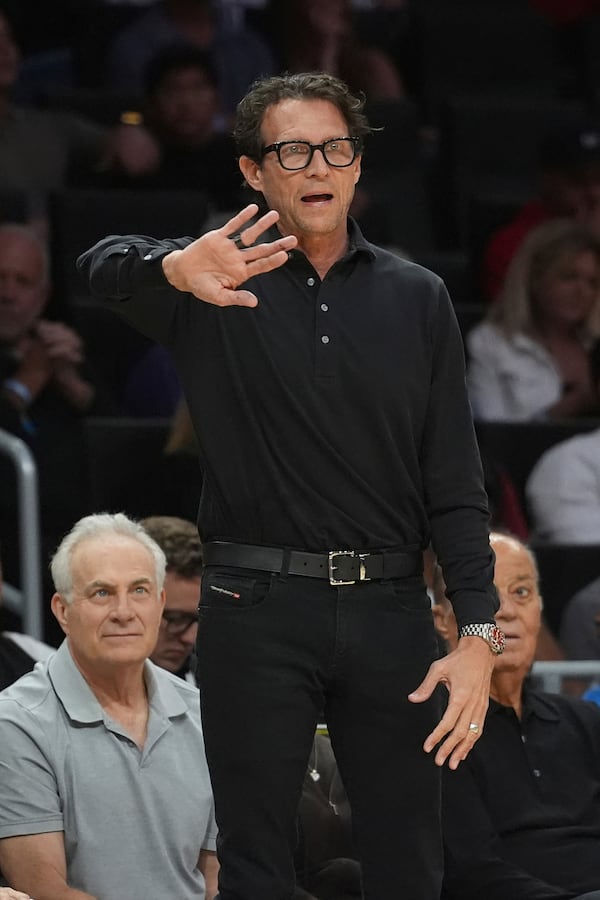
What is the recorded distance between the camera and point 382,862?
205cm

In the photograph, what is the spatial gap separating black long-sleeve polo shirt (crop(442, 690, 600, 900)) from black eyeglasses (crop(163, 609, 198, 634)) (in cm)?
69

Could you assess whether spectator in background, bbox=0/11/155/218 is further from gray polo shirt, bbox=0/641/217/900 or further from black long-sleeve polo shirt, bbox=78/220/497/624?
black long-sleeve polo shirt, bbox=78/220/497/624

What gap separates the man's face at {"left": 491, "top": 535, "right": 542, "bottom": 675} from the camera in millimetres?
3127

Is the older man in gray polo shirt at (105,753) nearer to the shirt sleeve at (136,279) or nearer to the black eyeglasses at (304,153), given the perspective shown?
the shirt sleeve at (136,279)

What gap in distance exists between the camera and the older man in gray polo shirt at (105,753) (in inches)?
107

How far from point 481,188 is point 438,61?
77cm

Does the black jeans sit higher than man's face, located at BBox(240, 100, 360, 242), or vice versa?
man's face, located at BBox(240, 100, 360, 242)

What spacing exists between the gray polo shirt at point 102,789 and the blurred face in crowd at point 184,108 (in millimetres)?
3110

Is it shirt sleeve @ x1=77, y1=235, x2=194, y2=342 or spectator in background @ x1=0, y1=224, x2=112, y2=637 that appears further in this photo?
spectator in background @ x1=0, y1=224, x2=112, y2=637

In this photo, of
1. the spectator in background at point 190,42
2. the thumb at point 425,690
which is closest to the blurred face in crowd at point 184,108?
the spectator in background at point 190,42

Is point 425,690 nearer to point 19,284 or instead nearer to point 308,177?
point 308,177

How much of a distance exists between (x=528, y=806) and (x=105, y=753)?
0.77 meters

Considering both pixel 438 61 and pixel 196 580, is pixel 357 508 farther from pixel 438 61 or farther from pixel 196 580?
pixel 438 61

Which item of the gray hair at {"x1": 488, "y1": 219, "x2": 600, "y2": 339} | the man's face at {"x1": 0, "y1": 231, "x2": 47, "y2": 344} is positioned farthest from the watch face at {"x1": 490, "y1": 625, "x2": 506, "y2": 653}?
the gray hair at {"x1": 488, "y1": 219, "x2": 600, "y2": 339}
